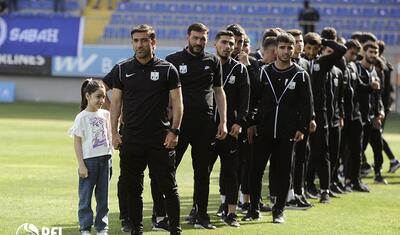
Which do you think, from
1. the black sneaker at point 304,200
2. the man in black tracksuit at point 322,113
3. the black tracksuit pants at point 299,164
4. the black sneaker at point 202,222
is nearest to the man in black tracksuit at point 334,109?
the man in black tracksuit at point 322,113

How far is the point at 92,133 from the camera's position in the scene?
10125 millimetres

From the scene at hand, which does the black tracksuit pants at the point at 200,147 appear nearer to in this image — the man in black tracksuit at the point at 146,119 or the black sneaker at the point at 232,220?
the black sneaker at the point at 232,220

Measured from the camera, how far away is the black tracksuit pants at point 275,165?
11.8 meters

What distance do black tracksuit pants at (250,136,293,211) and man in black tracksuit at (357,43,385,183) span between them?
4.32m

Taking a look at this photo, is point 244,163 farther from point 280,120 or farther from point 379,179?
point 379,179

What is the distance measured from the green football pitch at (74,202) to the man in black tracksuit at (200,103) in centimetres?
55

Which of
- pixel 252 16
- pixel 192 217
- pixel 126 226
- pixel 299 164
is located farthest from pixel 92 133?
pixel 252 16

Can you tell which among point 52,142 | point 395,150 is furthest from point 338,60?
point 52,142

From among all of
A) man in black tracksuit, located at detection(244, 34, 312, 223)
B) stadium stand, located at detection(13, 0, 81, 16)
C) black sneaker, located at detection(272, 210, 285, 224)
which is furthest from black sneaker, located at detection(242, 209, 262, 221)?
stadium stand, located at detection(13, 0, 81, 16)

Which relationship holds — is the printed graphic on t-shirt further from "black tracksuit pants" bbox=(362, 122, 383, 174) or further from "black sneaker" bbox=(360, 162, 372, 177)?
"black sneaker" bbox=(360, 162, 372, 177)

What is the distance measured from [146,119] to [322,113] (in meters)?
4.57

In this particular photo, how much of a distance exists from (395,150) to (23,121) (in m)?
10.2

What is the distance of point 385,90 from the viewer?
17.5 m

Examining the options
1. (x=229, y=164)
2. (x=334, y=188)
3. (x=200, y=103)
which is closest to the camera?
(x=200, y=103)
